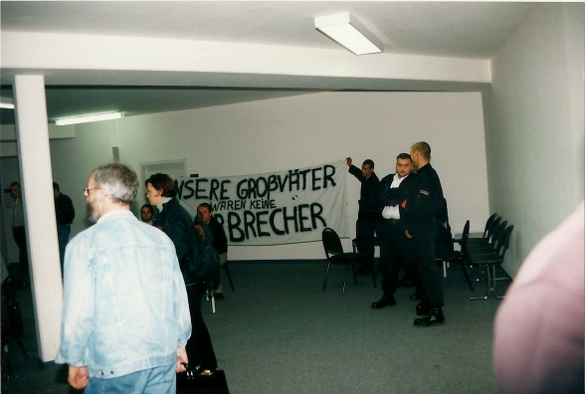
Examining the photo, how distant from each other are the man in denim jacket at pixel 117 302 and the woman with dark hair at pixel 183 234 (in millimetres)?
1290

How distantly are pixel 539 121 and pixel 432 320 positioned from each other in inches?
79.2

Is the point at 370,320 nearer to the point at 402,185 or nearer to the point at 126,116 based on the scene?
the point at 402,185

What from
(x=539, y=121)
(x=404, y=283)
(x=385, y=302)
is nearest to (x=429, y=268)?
(x=385, y=302)

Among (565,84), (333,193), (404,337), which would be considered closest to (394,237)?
(404,337)

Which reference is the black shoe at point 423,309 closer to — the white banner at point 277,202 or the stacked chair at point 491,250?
the stacked chair at point 491,250

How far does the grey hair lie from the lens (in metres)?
2.07

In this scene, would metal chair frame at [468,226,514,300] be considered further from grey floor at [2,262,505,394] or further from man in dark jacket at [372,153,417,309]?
man in dark jacket at [372,153,417,309]

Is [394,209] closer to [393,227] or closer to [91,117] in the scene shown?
[393,227]

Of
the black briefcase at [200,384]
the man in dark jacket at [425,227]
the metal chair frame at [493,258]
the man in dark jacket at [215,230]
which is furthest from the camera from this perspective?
the man in dark jacket at [215,230]

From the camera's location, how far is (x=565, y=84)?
3564mm

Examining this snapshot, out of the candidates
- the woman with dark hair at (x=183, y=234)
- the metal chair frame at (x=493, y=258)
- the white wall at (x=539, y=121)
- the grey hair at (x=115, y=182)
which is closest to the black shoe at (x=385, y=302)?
the metal chair frame at (x=493, y=258)

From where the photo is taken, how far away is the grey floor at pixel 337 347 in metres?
3.72

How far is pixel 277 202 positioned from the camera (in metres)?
9.12

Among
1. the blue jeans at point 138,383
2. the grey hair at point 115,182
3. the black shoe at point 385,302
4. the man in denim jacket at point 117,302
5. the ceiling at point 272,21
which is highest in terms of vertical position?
the ceiling at point 272,21
